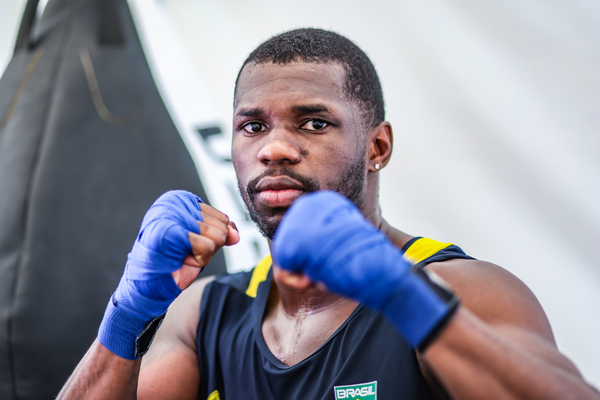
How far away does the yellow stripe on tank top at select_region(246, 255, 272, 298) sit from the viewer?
1.27 metres

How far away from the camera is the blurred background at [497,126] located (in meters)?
1.31

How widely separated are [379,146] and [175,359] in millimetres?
726

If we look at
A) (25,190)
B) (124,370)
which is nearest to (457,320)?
(124,370)

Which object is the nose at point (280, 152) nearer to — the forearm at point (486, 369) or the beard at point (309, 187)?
the beard at point (309, 187)

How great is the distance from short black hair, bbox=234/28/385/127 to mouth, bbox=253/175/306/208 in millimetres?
265

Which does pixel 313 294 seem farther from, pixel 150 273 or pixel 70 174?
pixel 70 174

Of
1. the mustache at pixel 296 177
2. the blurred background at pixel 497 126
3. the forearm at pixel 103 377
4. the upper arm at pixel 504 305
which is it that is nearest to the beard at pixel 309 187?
the mustache at pixel 296 177

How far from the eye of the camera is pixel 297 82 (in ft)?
3.34

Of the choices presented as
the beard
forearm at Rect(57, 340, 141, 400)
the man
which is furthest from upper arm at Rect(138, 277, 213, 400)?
the beard

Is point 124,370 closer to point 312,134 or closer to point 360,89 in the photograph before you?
point 312,134

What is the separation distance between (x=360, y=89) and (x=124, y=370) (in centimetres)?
80

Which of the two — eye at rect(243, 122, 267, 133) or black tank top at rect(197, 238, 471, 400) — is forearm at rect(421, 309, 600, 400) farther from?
eye at rect(243, 122, 267, 133)

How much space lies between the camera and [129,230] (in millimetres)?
1378

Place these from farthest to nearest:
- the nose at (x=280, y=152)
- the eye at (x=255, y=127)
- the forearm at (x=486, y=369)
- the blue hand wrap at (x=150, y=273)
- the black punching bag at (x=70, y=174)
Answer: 1. the black punching bag at (x=70, y=174)
2. the eye at (x=255, y=127)
3. the nose at (x=280, y=152)
4. the blue hand wrap at (x=150, y=273)
5. the forearm at (x=486, y=369)
